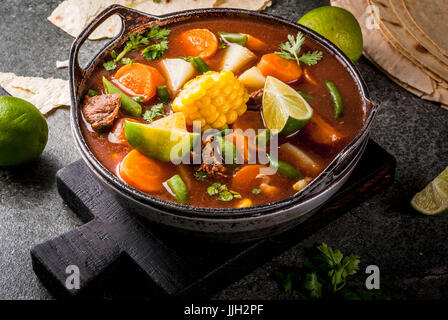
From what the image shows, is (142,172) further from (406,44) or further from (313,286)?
(406,44)

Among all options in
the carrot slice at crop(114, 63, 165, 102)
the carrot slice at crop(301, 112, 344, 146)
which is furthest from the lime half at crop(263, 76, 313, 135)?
the carrot slice at crop(114, 63, 165, 102)

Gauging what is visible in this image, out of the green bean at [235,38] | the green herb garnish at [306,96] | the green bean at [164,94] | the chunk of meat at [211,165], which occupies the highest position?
the green bean at [235,38]

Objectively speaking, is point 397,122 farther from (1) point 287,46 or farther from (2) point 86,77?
(2) point 86,77

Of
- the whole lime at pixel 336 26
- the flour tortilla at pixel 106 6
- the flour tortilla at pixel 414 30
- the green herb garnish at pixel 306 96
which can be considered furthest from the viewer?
the flour tortilla at pixel 106 6

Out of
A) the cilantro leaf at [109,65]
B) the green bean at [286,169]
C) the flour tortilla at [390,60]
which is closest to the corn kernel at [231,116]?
the green bean at [286,169]

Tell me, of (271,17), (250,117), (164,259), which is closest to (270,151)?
(250,117)

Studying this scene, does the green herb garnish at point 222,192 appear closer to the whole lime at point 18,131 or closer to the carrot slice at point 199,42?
the carrot slice at point 199,42

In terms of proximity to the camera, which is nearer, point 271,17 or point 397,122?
point 271,17
